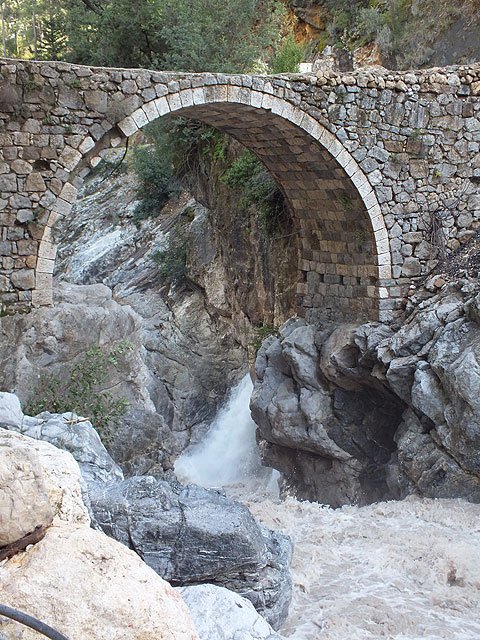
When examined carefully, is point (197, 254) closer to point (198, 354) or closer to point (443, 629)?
point (198, 354)

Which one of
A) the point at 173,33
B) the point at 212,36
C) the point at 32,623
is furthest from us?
the point at 212,36

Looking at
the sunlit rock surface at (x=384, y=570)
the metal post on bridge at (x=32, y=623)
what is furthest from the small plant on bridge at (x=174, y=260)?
the metal post on bridge at (x=32, y=623)

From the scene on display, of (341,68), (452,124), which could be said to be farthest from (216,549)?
(341,68)

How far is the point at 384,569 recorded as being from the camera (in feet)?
21.5

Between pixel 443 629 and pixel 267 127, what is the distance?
6.82m

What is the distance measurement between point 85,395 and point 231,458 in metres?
5.33

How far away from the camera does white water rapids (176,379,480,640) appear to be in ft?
17.9

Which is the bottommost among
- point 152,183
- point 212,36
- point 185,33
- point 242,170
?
point 242,170

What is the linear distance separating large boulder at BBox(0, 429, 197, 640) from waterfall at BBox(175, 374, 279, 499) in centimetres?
927

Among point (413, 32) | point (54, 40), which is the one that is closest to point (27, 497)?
point (413, 32)

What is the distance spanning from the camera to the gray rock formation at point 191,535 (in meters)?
4.82

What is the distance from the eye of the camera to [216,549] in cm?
489

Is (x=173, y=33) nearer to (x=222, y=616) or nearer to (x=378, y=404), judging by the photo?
(x=378, y=404)

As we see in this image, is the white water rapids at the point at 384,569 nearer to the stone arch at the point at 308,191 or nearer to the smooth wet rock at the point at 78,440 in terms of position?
the smooth wet rock at the point at 78,440
